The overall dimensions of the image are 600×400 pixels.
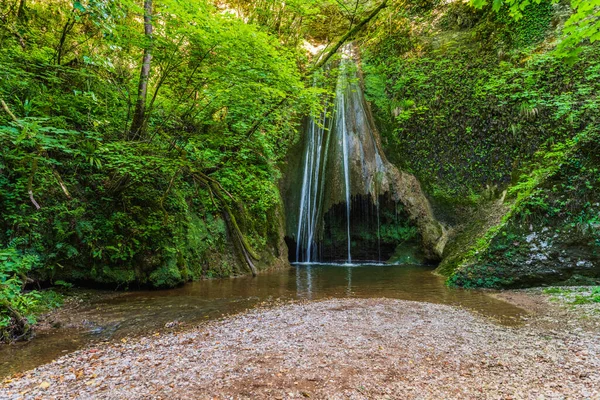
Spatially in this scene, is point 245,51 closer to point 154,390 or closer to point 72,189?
point 72,189

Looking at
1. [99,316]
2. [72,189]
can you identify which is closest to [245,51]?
[72,189]

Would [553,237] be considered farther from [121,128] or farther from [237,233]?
[121,128]

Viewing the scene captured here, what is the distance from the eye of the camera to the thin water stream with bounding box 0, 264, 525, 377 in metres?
3.17

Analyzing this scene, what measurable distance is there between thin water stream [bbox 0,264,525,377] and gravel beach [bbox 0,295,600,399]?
0.40m

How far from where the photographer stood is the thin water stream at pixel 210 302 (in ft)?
10.4

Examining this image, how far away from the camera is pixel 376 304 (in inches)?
179

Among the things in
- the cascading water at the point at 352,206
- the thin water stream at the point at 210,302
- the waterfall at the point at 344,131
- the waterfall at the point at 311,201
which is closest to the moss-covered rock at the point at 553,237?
the thin water stream at the point at 210,302

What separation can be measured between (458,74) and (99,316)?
13033mm

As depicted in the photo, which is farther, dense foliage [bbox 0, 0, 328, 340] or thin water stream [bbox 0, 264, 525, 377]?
dense foliage [bbox 0, 0, 328, 340]

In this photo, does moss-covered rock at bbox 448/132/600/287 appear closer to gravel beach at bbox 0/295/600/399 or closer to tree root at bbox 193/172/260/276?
gravel beach at bbox 0/295/600/399

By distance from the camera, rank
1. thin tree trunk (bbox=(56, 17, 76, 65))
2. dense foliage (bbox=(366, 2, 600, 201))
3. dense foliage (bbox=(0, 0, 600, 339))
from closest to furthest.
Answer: dense foliage (bbox=(0, 0, 600, 339)), thin tree trunk (bbox=(56, 17, 76, 65)), dense foliage (bbox=(366, 2, 600, 201))

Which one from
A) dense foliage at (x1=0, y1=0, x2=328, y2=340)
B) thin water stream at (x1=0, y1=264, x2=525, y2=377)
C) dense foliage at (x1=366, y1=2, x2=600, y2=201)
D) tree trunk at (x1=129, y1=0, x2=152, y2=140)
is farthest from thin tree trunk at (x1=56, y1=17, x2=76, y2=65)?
dense foliage at (x1=366, y1=2, x2=600, y2=201)

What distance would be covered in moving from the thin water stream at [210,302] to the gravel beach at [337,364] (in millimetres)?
398

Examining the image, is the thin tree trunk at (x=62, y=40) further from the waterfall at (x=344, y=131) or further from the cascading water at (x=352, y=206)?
the cascading water at (x=352, y=206)
